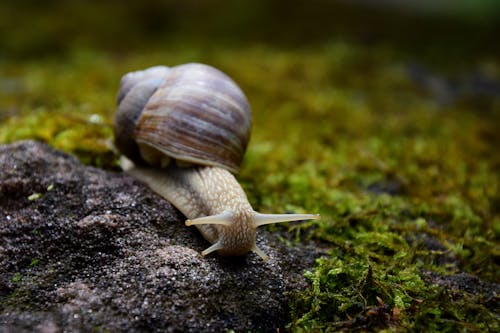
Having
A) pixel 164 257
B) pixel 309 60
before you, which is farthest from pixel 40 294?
pixel 309 60

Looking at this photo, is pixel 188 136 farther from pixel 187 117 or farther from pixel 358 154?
pixel 358 154

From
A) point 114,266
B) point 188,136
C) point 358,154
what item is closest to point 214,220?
point 114,266

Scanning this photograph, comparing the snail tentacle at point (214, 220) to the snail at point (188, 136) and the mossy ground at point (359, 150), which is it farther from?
the mossy ground at point (359, 150)

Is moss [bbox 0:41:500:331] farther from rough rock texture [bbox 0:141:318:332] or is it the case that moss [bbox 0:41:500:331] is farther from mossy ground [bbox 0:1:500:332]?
rough rock texture [bbox 0:141:318:332]

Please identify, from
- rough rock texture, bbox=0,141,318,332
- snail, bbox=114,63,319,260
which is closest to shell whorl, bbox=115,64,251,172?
snail, bbox=114,63,319,260

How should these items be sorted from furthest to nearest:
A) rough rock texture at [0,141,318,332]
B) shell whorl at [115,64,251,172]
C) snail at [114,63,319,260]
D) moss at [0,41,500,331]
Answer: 1. shell whorl at [115,64,251,172]
2. snail at [114,63,319,260]
3. moss at [0,41,500,331]
4. rough rock texture at [0,141,318,332]

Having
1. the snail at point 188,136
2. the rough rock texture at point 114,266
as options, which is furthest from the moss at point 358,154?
the snail at point 188,136
